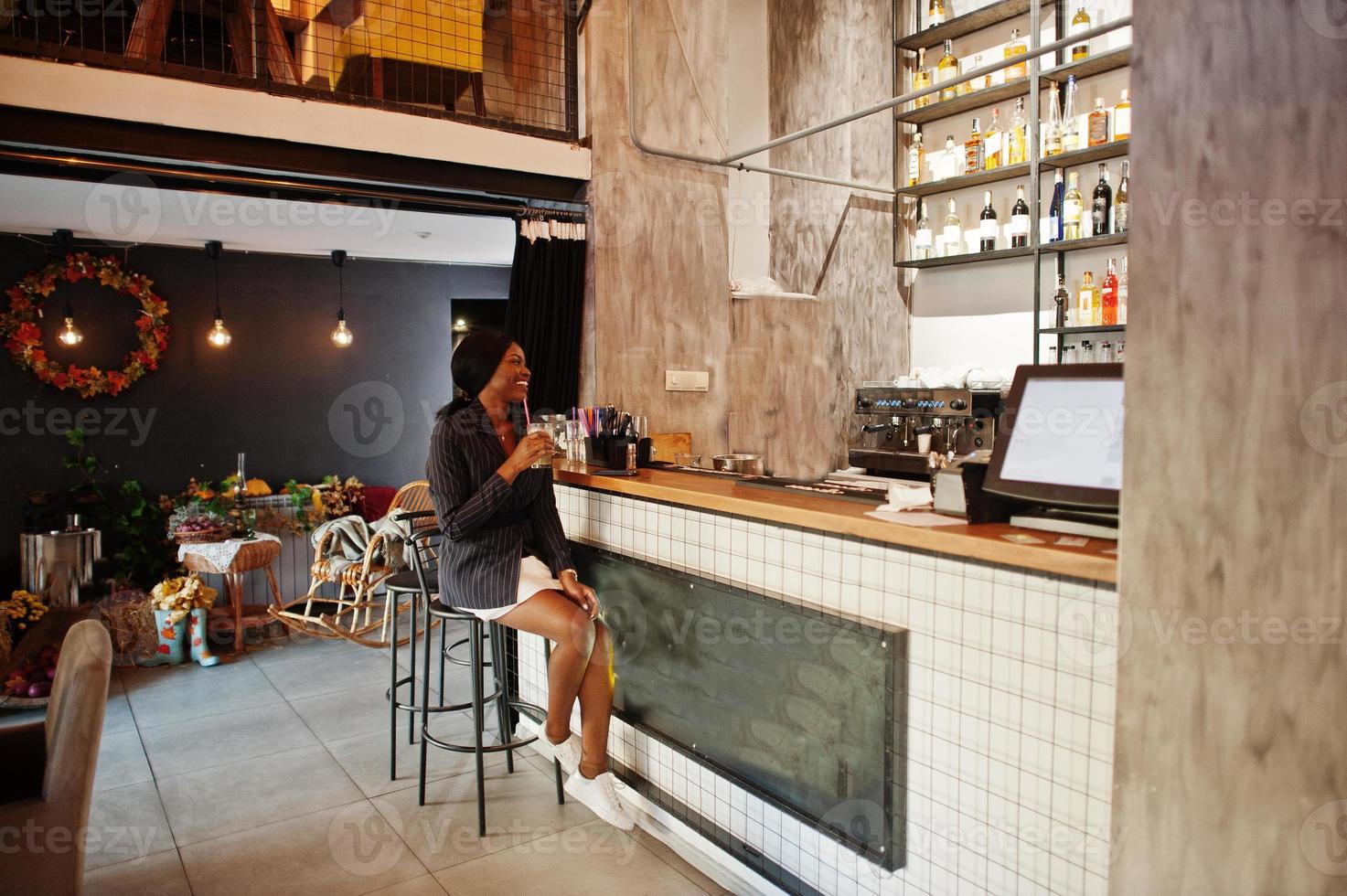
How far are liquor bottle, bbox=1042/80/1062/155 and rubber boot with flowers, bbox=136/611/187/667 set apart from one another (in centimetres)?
552

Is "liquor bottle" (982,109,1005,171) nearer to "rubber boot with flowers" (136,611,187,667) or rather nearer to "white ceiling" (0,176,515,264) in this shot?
"white ceiling" (0,176,515,264)

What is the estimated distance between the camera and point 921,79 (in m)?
5.41

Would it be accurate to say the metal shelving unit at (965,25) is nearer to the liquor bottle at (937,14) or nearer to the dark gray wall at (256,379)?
the liquor bottle at (937,14)

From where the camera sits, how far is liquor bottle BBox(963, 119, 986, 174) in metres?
5.06

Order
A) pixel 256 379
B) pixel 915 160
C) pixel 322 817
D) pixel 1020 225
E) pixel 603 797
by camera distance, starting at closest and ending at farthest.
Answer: pixel 603 797, pixel 322 817, pixel 1020 225, pixel 915 160, pixel 256 379

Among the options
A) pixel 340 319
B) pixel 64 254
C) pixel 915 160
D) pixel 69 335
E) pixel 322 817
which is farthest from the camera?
pixel 340 319

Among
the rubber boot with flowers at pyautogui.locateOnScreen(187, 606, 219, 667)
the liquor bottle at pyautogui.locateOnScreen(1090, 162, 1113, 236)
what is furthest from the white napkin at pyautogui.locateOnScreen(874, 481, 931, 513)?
the rubber boot with flowers at pyautogui.locateOnScreen(187, 606, 219, 667)

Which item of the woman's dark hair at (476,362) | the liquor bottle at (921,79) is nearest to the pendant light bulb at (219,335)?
the woman's dark hair at (476,362)

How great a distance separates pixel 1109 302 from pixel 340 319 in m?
6.02

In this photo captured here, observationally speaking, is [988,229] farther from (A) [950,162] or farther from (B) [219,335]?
(B) [219,335]

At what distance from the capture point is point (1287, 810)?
100 cm

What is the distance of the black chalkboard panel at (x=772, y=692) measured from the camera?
6.89 ft

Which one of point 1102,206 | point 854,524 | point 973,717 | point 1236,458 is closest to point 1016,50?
point 1102,206

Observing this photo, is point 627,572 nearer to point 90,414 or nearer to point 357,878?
point 357,878
